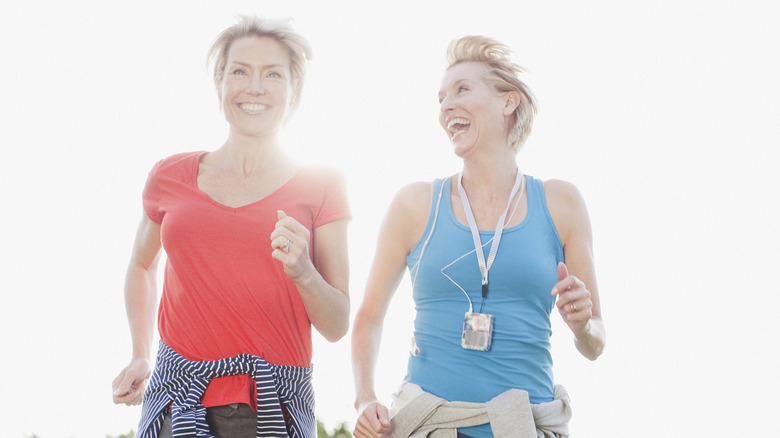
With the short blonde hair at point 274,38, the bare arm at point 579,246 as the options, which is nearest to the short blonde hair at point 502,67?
the bare arm at point 579,246

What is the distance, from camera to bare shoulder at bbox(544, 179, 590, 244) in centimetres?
229

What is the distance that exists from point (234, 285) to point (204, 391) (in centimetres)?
29

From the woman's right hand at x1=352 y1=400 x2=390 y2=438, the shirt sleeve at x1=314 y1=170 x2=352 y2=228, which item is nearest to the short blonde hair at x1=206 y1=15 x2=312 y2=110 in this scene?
the shirt sleeve at x1=314 y1=170 x2=352 y2=228

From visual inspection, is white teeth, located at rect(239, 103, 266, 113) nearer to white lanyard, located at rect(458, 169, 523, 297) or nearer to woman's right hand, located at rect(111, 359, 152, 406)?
white lanyard, located at rect(458, 169, 523, 297)

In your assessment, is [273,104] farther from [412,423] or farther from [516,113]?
[412,423]

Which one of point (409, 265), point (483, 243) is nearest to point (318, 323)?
point (409, 265)

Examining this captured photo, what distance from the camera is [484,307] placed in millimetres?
2152

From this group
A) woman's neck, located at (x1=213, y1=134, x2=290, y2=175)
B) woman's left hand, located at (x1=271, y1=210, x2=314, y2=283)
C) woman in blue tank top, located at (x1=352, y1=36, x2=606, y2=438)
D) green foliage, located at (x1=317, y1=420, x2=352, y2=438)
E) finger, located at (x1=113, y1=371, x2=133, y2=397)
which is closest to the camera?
woman's left hand, located at (x1=271, y1=210, x2=314, y2=283)

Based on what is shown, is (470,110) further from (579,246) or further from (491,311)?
(491,311)

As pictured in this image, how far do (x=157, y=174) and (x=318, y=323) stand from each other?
0.66m

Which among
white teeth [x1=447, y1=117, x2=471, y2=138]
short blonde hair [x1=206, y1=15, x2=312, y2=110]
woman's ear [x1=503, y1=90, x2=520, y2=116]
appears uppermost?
short blonde hair [x1=206, y1=15, x2=312, y2=110]

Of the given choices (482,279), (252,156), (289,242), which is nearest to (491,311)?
(482,279)

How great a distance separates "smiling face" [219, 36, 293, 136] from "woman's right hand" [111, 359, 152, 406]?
74 centimetres

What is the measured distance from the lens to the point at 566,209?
2.30 m
